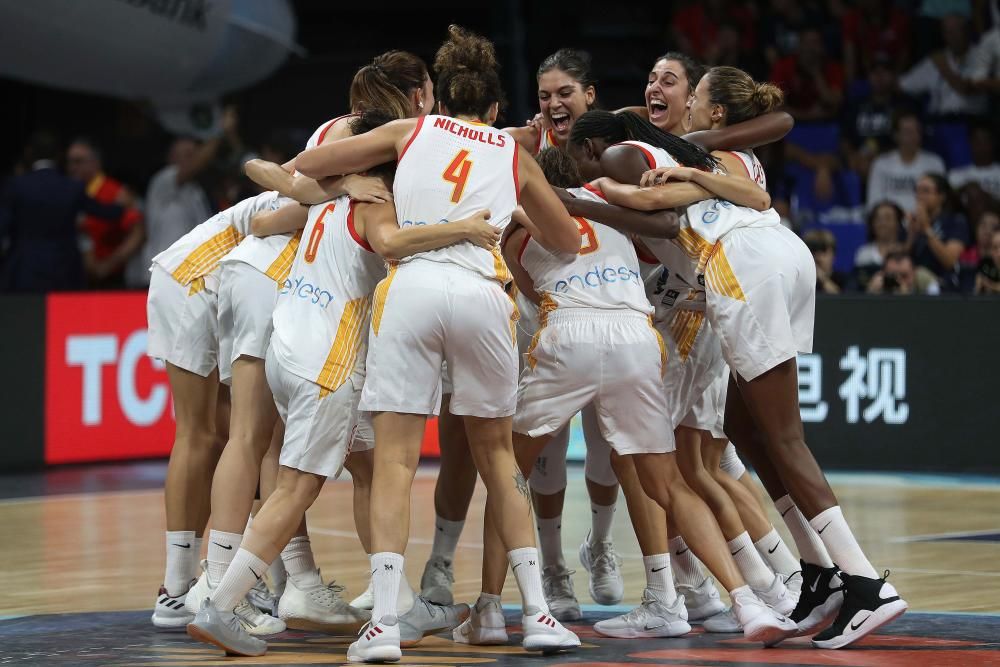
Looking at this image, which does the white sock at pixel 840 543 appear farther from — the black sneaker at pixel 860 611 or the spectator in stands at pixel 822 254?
the spectator in stands at pixel 822 254

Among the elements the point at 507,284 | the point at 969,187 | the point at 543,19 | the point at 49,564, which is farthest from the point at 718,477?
the point at 543,19

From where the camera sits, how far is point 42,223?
12586mm

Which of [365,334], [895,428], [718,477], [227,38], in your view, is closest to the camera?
[365,334]

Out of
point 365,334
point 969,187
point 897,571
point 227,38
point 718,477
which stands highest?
point 227,38

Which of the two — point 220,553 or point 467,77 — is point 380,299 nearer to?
point 467,77

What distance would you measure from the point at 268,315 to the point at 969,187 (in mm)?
8429

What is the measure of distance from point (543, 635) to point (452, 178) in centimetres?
152

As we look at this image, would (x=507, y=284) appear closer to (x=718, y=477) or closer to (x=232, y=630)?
(x=718, y=477)

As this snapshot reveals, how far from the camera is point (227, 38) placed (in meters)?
15.8

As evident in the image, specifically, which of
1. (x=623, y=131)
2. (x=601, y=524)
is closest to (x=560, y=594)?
(x=601, y=524)

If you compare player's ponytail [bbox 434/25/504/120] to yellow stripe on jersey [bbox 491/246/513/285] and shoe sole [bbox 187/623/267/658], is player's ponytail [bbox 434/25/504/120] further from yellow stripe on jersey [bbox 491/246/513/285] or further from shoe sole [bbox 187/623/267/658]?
shoe sole [bbox 187/623/267/658]

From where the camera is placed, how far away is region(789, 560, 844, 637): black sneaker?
6.02 meters

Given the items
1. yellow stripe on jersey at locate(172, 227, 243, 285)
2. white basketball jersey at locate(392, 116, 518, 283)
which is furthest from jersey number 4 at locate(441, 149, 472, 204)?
yellow stripe on jersey at locate(172, 227, 243, 285)

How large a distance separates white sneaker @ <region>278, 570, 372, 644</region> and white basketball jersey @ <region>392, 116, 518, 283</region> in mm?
1329
